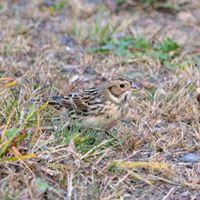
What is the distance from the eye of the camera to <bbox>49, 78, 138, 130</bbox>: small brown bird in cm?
589

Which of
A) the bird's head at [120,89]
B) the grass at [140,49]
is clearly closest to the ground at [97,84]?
the grass at [140,49]

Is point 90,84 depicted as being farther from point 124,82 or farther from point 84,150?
point 84,150

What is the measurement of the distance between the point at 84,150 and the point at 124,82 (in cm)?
90

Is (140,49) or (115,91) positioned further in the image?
(140,49)

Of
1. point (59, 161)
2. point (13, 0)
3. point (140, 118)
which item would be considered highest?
point (59, 161)

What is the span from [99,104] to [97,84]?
153 cm

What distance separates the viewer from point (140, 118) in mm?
6441

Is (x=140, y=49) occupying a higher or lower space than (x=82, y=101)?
lower

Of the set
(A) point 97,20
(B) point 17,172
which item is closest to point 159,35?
(A) point 97,20

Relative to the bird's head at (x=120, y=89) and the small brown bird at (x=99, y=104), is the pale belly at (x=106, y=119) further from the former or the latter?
the bird's head at (x=120, y=89)

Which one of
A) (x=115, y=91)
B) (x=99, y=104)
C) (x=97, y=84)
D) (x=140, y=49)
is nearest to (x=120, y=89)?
(x=115, y=91)

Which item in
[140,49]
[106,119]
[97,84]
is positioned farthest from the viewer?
[140,49]

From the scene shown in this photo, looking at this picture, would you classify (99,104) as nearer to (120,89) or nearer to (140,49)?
(120,89)

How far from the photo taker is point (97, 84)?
7484mm
